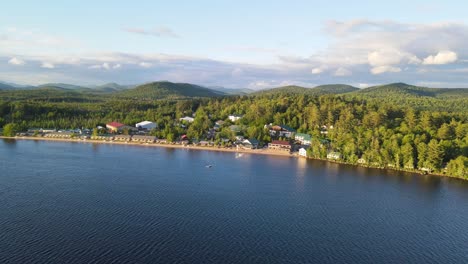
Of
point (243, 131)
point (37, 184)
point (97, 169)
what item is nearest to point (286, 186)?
point (97, 169)

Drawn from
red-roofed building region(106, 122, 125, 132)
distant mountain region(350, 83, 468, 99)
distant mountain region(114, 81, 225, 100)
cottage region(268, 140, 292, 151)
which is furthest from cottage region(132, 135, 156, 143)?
distant mountain region(350, 83, 468, 99)

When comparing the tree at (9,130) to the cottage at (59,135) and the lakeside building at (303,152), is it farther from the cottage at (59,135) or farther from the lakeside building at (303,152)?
the lakeside building at (303,152)

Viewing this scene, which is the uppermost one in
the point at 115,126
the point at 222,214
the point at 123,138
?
the point at 115,126

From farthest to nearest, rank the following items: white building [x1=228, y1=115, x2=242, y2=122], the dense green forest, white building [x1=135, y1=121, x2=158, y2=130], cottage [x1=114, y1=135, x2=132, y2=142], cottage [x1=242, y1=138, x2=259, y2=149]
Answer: white building [x1=228, y1=115, x2=242, y2=122]
white building [x1=135, y1=121, x2=158, y2=130]
cottage [x1=114, y1=135, x2=132, y2=142]
cottage [x1=242, y1=138, x2=259, y2=149]
the dense green forest

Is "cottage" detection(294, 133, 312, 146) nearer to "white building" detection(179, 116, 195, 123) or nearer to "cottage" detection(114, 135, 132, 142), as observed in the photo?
"white building" detection(179, 116, 195, 123)

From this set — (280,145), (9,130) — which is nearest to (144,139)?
(280,145)

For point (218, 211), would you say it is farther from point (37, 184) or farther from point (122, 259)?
point (37, 184)

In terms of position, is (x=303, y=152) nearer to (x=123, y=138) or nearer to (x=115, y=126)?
(x=123, y=138)

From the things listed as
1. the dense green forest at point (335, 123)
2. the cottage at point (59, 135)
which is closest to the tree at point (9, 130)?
the dense green forest at point (335, 123)
